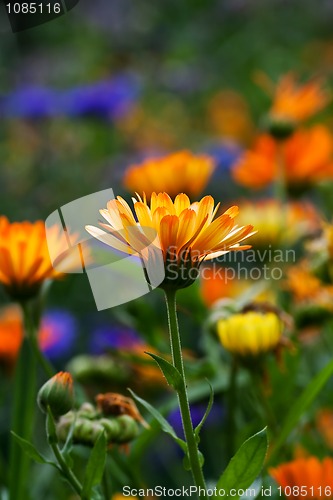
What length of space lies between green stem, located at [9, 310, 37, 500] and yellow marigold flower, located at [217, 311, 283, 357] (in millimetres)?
124

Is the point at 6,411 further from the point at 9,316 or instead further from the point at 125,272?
the point at 125,272

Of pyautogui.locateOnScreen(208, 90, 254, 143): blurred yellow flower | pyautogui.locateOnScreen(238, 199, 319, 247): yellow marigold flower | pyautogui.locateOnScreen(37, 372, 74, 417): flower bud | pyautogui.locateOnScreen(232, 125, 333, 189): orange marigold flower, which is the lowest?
pyautogui.locateOnScreen(37, 372, 74, 417): flower bud

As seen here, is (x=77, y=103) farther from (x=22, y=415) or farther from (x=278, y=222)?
(x=22, y=415)

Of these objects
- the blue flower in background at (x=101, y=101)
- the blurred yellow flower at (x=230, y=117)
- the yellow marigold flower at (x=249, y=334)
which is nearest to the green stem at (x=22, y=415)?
the yellow marigold flower at (x=249, y=334)

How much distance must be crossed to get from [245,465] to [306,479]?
2.2 inches

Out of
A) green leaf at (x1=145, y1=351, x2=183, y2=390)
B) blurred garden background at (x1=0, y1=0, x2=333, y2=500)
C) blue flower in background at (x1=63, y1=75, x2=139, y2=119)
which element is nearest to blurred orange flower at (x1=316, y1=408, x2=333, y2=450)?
blurred garden background at (x1=0, y1=0, x2=333, y2=500)

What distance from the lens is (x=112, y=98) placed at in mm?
1540

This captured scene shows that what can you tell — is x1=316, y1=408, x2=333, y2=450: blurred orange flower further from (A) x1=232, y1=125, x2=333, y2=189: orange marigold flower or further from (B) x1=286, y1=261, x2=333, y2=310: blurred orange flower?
(A) x1=232, y1=125, x2=333, y2=189: orange marigold flower

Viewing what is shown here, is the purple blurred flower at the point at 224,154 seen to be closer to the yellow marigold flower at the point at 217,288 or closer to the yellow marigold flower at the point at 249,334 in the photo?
the yellow marigold flower at the point at 217,288

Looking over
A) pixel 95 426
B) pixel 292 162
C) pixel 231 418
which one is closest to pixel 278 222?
pixel 292 162

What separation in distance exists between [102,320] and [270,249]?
0.46 m

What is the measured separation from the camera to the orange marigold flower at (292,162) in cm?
80

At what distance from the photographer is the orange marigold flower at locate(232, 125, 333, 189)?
80 cm

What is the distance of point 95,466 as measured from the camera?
0.39 m
